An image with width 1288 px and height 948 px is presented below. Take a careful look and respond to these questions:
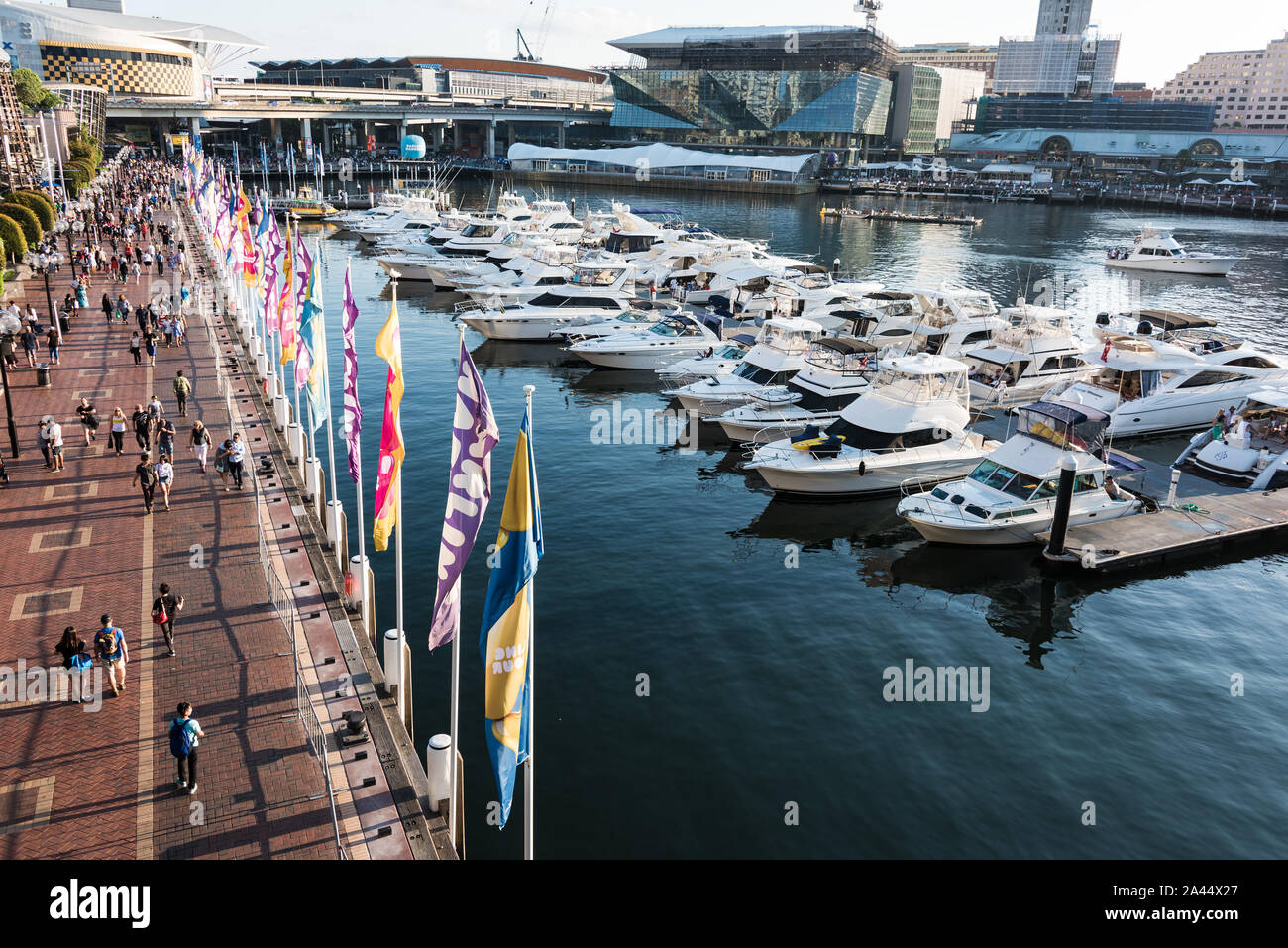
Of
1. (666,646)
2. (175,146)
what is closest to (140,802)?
(666,646)

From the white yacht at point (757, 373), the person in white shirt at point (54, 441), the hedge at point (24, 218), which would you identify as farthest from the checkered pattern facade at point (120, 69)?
the white yacht at point (757, 373)

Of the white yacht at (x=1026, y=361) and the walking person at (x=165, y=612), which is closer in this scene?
the walking person at (x=165, y=612)

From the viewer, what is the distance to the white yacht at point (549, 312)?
56688 mm

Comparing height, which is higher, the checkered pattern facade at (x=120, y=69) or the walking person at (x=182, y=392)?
the checkered pattern facade at (x=120, y=69)

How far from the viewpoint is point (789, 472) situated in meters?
33.1

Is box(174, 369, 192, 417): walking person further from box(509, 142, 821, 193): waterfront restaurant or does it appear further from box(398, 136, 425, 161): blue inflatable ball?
box(398, 136, 425, 161): blue inflatable ball

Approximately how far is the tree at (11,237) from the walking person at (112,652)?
4165cm

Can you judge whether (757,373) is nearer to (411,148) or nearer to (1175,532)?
(1175,532)

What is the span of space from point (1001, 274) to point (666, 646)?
81869 millimetres

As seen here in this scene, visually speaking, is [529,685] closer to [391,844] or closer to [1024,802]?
[391,844]

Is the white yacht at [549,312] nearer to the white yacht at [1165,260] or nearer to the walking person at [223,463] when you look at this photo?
the walking person at [223,463]

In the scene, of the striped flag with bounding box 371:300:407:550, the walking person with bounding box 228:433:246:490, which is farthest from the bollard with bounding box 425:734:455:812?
the walking person with bounding box 228:433:246:490

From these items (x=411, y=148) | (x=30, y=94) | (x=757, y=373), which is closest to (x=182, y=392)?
(x=757, y=373)

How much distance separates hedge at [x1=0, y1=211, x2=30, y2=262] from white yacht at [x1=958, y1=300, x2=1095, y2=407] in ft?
166
